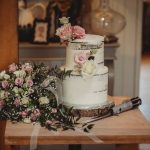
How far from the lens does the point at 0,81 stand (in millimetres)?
1900

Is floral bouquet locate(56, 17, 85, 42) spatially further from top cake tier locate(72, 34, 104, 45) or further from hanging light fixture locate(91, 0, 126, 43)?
hanging light fixture locate(91, 0, 126, 43)

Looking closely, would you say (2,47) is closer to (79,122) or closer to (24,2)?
(79,122)

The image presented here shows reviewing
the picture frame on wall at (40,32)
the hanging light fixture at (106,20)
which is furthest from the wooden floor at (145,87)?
the picture frame on wall at (40,32)

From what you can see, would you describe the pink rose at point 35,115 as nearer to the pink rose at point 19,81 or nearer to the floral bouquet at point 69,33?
the pink rose at point 19,81

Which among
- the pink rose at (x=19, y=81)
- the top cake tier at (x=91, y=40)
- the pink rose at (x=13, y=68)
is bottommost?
the pink rose at (x=19, y=81)

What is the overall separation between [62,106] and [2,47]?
1.61 ft

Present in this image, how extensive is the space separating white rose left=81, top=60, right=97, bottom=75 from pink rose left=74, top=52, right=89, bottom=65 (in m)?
0.02

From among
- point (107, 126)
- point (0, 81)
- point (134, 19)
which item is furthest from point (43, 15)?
Result: point (107, 126)

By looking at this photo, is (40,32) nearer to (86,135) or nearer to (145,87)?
(86,135)

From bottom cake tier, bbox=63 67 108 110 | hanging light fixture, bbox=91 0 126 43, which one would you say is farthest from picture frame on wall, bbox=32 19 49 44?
bottom cake tier, bbox=63 67 108 110

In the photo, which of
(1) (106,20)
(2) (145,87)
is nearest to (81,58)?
(1) (106,20)

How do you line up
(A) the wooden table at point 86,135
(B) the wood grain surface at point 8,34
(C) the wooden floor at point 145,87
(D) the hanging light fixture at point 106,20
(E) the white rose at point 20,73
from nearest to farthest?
(A) the wooden table at point 86,135 → (E) the white rose at point 20,73 → (B) the wood grain surface at point 8,34 → (D) the hanging light fixture at point 106,20 → (C) the wooden floor at point 145,87

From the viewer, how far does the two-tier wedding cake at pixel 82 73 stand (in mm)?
1827

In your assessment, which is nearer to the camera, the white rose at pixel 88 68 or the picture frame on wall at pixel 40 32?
the white rose at pixel 88 68
